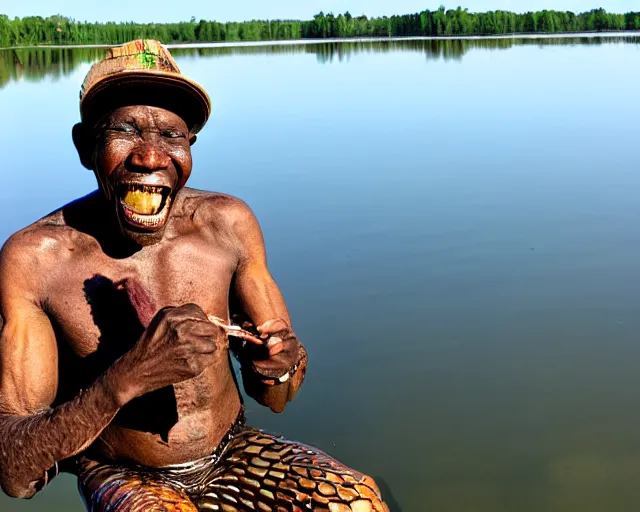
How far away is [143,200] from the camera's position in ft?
10.2

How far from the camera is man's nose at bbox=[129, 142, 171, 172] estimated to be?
3.08 m

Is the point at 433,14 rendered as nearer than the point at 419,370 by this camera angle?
No

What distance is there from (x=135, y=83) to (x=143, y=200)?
1.39ft

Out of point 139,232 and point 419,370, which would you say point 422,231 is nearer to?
point 419,370

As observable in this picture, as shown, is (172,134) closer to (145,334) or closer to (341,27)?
(145,334)

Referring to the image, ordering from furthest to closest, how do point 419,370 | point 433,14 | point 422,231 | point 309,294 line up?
1. point 433,14
2. point 422,231
3. point 309,294
4. point 419,370

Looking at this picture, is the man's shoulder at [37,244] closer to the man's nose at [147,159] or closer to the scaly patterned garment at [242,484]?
the man's nose at [147,159]

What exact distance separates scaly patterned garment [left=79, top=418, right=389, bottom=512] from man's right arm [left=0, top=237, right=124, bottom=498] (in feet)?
0.76

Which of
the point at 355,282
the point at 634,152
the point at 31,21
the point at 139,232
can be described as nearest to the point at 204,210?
the point at 139,232

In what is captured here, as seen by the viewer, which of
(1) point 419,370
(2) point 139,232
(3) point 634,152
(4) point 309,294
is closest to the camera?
(2) point 139,232

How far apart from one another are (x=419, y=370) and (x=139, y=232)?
3483mm

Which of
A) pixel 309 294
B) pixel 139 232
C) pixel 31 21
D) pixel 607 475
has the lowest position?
pixel 607 475

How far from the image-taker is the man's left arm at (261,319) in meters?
3.23

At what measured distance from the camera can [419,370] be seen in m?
6.25
